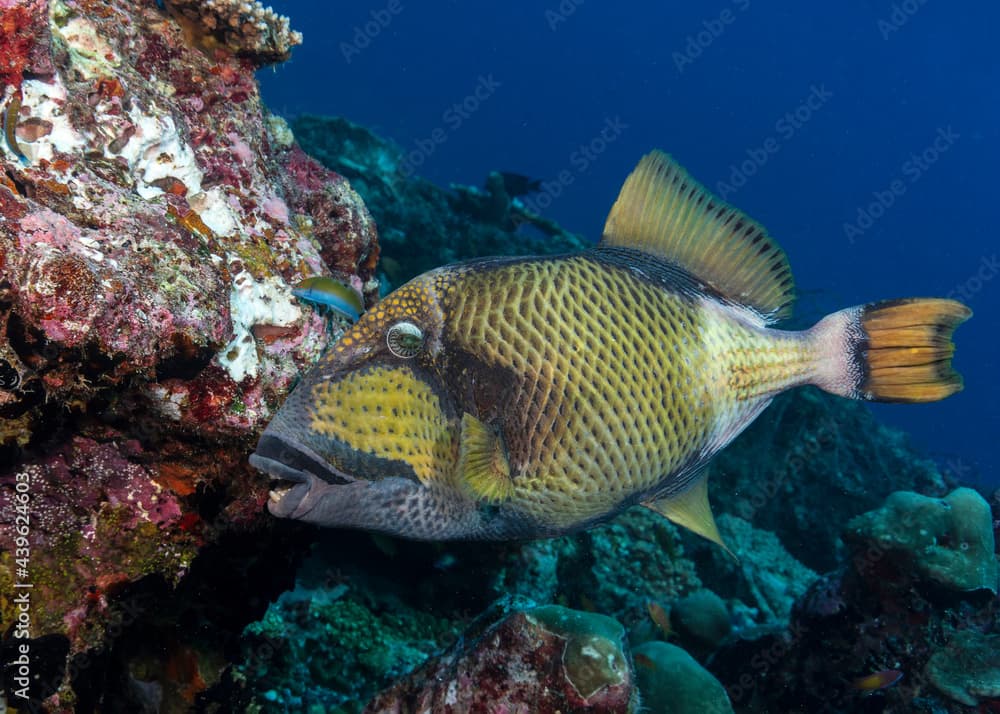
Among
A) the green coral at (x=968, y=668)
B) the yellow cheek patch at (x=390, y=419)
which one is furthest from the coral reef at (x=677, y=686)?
the yellow cheek patch at (x=390, y=419)

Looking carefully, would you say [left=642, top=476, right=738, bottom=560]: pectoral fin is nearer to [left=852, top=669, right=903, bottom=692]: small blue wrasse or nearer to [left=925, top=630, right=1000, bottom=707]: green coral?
[left=852, top=669, right=903, bottom=692]: small blue wrasse

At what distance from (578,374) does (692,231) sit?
99cm

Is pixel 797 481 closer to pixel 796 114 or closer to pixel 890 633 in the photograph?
pixel 890 633

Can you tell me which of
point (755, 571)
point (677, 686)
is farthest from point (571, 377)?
point (755, 571)

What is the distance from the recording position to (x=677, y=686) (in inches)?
134

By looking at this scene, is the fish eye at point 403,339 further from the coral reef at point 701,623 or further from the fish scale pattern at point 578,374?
the coral reef at point 701,623

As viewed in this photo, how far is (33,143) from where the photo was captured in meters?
1.79

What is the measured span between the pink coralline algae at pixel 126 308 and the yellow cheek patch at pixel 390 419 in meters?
0.50

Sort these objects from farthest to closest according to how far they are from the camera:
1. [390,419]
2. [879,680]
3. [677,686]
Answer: [879,680] → [677,686] → [390,419]

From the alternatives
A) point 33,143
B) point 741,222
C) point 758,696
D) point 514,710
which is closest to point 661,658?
point 758,696

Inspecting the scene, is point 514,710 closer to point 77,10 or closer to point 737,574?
point 77,10

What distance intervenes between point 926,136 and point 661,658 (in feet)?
465

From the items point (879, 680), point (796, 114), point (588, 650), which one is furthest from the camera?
point (796, 114)

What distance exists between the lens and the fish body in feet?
5.81
